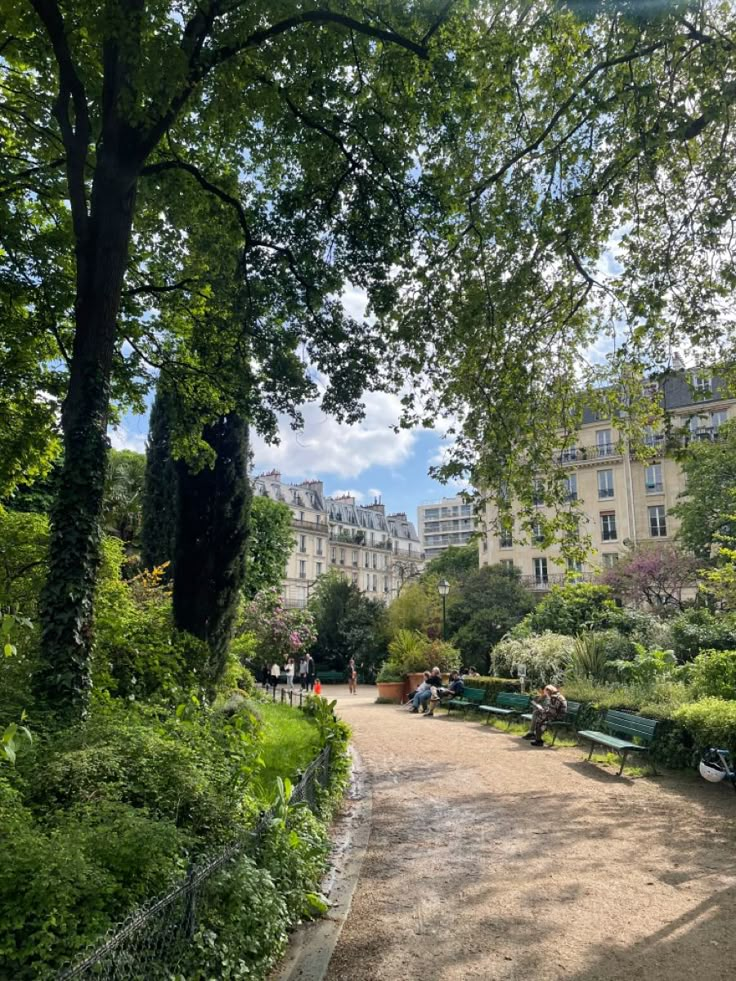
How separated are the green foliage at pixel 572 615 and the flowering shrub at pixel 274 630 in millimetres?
8754

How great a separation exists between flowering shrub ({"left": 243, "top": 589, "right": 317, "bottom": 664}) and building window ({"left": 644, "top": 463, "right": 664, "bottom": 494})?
1189 inches

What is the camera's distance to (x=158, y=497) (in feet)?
79.2

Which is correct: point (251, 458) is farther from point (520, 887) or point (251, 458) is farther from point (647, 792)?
point (520, 887)

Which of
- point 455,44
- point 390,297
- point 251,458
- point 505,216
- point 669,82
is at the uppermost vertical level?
point 455,44

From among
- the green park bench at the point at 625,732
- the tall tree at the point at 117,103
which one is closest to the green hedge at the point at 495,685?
the green park bench at the point at 625,732

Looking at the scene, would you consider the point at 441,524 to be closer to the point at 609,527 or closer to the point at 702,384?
the point at 609,527

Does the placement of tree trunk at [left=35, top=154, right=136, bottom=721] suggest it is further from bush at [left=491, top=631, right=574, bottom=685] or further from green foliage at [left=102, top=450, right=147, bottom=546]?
green foliage at [left=102, top=450, right=147, bottom=546]

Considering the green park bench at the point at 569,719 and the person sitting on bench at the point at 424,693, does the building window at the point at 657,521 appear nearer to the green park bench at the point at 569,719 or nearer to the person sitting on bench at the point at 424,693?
the person sitting on bench at the point at 424,693

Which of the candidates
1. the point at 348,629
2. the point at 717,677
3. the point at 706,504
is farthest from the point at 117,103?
the point at 706,504

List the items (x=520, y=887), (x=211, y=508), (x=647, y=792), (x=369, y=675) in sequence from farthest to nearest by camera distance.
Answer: (x=369, y=675), (x=211, y=508), (x=647, y=792), (x=520, y=887)

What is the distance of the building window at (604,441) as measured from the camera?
49250mm

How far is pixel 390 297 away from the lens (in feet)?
31.4

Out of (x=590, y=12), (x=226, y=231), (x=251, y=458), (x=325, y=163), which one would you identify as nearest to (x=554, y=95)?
(x=590, y=12)

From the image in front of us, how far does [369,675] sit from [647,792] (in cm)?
2955
